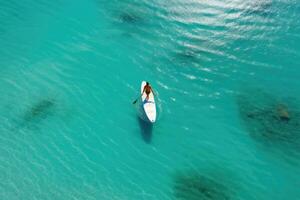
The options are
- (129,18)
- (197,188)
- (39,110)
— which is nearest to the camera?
(197,188)

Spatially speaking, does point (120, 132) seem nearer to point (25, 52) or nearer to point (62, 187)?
point (62, 187)

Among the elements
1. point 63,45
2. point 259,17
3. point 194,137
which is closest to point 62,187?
point 194,137

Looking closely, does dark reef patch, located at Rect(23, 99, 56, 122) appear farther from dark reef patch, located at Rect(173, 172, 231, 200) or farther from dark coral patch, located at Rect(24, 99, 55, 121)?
dark reef patch, located at Rect(173, 172, 231, 200)

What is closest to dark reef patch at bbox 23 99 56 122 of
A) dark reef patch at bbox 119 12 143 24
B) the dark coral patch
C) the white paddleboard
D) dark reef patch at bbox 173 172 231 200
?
the dark coral patch

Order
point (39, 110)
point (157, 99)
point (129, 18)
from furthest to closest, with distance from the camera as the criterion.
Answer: point (129, 18) < point (157, 99) < point (39, 110)

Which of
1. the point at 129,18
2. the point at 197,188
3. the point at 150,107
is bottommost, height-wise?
the point at 197,188

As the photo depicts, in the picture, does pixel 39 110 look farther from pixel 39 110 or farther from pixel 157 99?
pixel 157 99

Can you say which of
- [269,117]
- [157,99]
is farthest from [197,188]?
[269,117]
